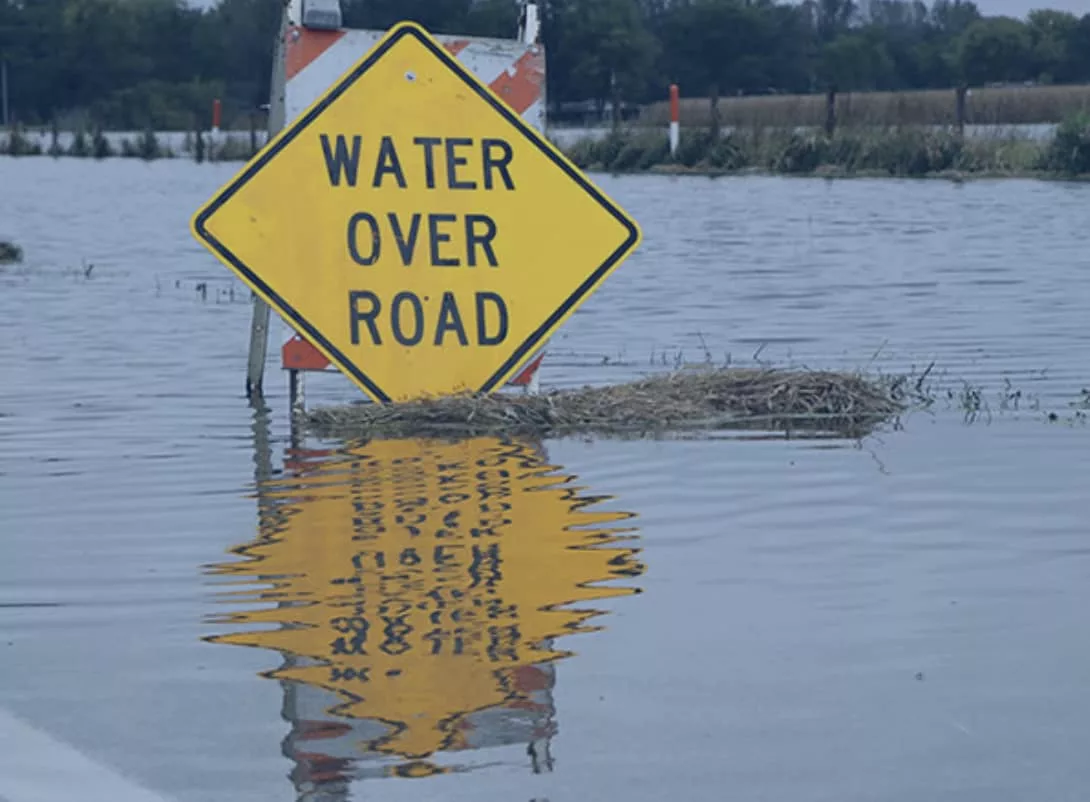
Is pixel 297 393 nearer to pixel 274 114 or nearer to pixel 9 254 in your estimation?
pixel 274 114

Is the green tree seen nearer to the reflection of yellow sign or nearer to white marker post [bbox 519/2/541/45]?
white marker post [bbox 519/2/541/45]

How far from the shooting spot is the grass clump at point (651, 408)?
29.4 ft

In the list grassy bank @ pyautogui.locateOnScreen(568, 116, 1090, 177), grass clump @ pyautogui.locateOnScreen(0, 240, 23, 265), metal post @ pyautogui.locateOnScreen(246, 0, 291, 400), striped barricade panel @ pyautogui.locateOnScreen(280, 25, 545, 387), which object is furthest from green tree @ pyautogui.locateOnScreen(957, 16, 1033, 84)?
striped barricade panel @ pyautogui.locateOnScreen(280, 25, 545, 387)

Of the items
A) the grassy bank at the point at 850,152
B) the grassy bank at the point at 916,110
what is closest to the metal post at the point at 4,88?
the grassy bank at the point at 916,110

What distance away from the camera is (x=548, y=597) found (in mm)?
5785

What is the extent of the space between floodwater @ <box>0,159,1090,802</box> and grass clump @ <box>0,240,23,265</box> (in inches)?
330

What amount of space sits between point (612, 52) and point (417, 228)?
79.5m

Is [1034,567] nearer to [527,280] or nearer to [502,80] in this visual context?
[527,280]

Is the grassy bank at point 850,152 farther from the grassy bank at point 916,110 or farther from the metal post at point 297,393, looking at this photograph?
the metal post at point 297,393

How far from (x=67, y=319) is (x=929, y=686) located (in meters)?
10.4

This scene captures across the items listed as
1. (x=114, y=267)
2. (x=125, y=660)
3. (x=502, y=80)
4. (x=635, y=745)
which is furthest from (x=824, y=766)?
(x=114, y=267)

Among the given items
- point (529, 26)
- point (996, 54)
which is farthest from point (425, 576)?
point (996, 54)

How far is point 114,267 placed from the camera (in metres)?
19.9

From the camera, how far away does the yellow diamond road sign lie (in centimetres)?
873
